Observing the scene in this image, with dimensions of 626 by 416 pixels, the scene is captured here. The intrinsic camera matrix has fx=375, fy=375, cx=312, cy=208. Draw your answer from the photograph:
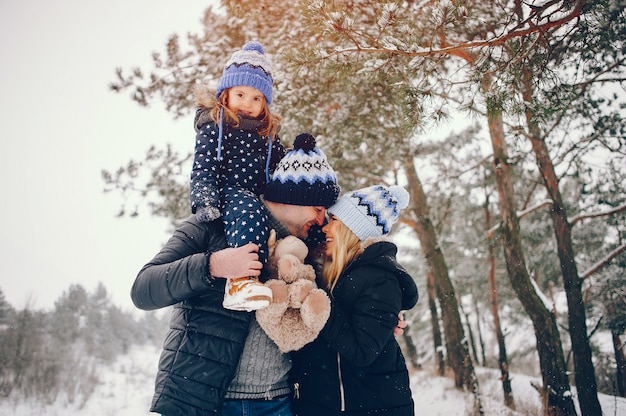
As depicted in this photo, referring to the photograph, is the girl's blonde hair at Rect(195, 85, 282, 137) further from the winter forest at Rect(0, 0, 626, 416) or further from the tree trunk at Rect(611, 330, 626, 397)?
the tree trunk at Rect(611, 330, 626, 397)

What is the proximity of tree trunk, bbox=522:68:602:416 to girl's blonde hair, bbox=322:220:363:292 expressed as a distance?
4.43 meters

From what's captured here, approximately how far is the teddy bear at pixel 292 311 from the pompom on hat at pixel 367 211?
504mm

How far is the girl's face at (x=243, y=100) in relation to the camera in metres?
2.45

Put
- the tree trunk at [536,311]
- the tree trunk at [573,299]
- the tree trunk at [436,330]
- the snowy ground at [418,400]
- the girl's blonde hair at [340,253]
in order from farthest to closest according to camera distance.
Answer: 1. the tree trunk at [436,330]
2. the snowy ground at [418,400]
3. the tree trunk at [573,299]
4. the tree trunk at [536,311]
5. the girl's blonde hair at [340,253]

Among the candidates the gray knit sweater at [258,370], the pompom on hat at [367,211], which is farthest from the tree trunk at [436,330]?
the gray knit sweater at [258,370]

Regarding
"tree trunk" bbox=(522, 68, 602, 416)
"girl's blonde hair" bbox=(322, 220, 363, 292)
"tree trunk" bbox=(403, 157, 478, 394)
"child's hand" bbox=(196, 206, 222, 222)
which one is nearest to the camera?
"child's hand" bbox=(196, 206, 222, 222)

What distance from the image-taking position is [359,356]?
174cm

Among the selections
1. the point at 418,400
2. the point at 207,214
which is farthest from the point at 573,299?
the point at 207,214

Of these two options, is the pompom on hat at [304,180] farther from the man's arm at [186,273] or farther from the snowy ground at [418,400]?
the snowy ground at [418,400]

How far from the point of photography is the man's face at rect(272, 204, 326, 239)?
2.14m

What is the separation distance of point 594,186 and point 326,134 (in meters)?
6.53

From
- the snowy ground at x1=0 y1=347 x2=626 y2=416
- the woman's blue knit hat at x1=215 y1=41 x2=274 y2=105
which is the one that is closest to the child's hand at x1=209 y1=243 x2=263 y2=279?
the woman's blue knit hat at x1=215 y1=41 x2=274 y2=105

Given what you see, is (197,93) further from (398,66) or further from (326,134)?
(326,134)

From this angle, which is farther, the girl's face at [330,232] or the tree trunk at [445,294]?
the tree trunk at [445,294]
